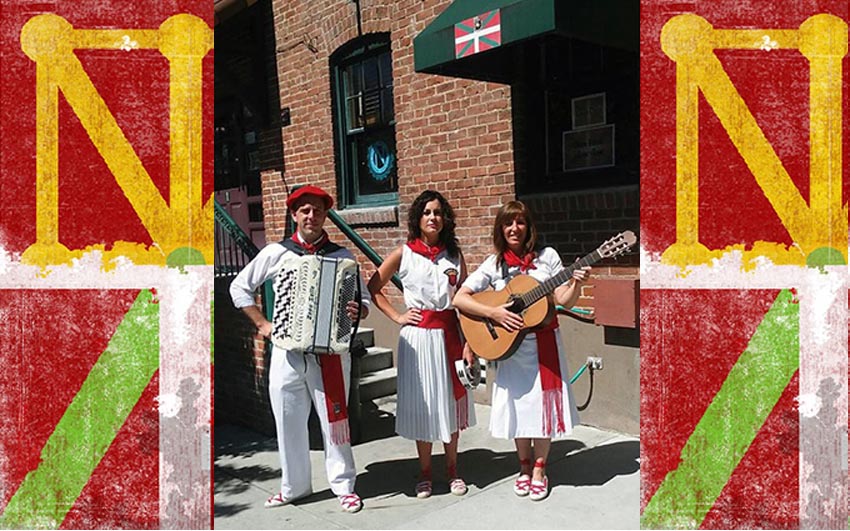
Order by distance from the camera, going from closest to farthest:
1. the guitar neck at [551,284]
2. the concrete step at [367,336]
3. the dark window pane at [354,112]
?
→ 1. the guitar neck at [551,284]
2. the concrete step at [367,336]
3. the dark window pane at [354,112]

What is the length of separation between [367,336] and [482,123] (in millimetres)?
2500

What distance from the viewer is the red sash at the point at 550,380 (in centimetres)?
422

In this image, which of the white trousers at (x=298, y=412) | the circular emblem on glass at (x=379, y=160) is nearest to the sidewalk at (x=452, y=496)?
the white trousers at (x=298, y=412)

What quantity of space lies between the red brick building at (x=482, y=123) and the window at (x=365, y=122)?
0.02m

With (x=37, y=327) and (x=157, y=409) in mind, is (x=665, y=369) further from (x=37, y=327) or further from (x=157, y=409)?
(x=37, y=327)

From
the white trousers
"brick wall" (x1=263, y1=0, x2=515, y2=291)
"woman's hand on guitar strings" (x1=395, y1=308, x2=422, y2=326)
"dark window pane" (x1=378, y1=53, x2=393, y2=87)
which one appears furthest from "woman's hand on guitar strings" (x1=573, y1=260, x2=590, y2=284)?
"dark window pane" (x1=378, y1=53, x2=393, y2=87)

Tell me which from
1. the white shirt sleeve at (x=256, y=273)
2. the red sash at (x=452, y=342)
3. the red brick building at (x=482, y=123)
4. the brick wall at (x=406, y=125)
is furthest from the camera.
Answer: the brick wall at (x=406, y=125)

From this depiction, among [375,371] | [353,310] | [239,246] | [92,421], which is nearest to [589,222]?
[353,310]

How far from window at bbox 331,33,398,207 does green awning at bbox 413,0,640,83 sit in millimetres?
1977

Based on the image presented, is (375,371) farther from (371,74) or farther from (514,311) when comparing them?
(371,74)

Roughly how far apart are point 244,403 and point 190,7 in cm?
476

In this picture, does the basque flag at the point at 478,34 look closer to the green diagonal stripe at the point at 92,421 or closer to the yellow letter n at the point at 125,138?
the yellow letter n at the point at 125,138

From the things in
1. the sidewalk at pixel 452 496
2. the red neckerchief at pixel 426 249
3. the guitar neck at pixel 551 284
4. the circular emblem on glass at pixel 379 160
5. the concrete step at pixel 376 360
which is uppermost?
the circular emblem on glass at pixel 379 160

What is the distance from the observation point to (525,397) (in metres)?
4.25
